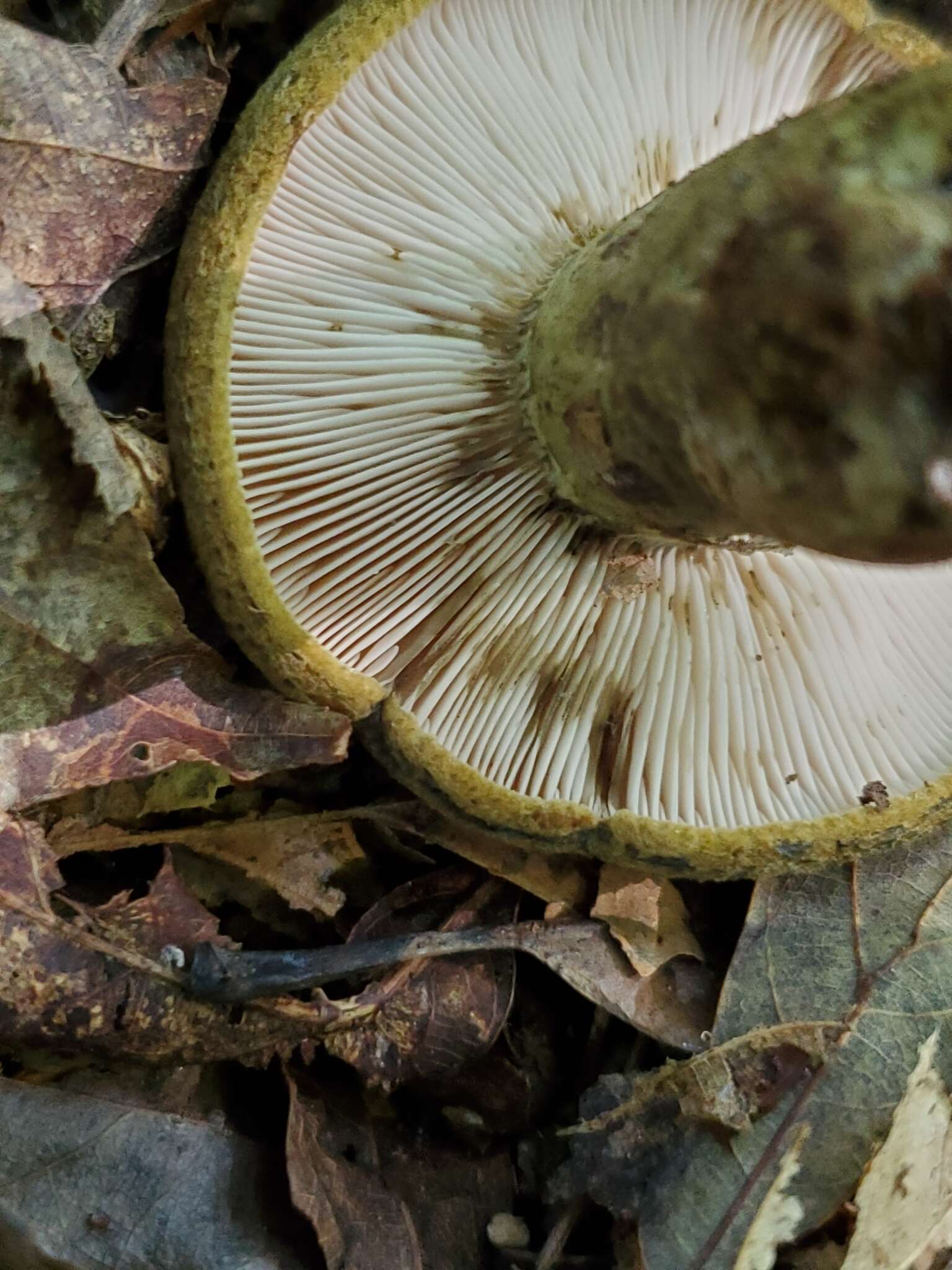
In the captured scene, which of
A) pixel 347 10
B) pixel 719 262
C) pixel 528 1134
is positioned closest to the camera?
pixel 719 262

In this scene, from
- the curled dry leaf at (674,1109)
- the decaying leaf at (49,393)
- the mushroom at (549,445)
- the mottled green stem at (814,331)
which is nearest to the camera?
the mottled green stem at (814,331)

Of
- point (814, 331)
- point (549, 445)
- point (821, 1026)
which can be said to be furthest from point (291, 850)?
point (814, 331)

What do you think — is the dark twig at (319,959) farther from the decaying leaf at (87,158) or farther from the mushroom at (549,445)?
the decaying leaf at (87,158)

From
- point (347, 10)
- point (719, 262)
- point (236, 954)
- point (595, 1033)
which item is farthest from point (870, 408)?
point (595, 1033)

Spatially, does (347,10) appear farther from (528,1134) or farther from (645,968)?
(528,1134)

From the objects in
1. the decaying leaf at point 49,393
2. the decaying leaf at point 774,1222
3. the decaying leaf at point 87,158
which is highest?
the decaying leaf at point 87,158

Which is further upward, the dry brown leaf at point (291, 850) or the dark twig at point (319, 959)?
the dry brown leaf at point (291, 850)

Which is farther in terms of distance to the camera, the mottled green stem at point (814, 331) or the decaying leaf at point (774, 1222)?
the decaying leaf at point (774, 1222)

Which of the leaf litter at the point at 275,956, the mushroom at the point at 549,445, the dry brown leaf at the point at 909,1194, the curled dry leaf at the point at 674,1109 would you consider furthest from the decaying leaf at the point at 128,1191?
the dry brown leaf at the point at 909,1194
